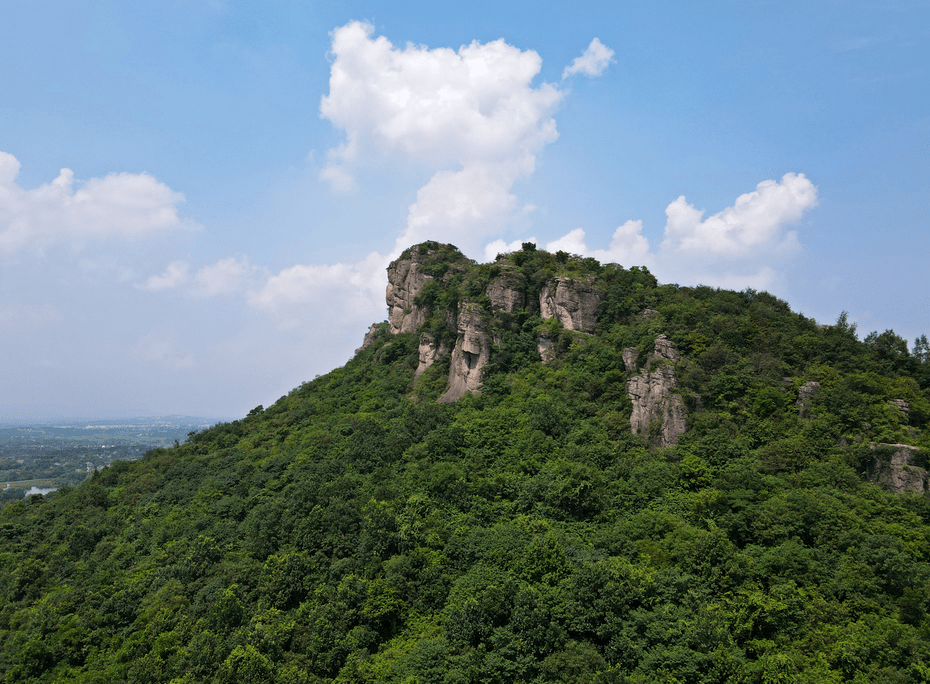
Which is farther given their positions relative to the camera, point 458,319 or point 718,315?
point 458,319

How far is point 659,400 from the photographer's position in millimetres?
30844

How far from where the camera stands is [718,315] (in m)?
35.2

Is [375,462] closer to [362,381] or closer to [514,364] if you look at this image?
[514,364]

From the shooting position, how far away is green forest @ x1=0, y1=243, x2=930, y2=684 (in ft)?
64.0

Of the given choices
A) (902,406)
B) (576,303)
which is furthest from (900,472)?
(576,303)

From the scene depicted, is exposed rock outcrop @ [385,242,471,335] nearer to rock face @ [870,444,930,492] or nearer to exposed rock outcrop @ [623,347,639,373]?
exposed rock outcrop @ [623,347,639,373]

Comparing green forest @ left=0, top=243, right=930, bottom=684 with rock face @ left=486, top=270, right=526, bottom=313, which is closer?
green forest @ left=0, top=243, right=930, bottom=684

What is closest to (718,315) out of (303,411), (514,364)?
(514,364)

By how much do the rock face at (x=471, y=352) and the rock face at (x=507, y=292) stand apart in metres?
2.21

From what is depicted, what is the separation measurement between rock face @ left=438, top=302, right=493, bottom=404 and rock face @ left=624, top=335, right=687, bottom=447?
1228cm

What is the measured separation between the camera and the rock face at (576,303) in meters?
41.2

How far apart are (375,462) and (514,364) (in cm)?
1361

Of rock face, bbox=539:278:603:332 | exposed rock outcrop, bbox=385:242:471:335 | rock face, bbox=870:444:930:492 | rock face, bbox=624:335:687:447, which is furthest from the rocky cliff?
rock face, bbox=870:444:930:492

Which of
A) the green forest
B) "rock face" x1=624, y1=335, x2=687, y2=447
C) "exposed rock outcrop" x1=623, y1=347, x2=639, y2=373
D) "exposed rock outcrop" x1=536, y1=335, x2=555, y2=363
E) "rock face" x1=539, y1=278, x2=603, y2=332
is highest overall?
"rock face" x1=539, y1=278, x2=603, y2=332
